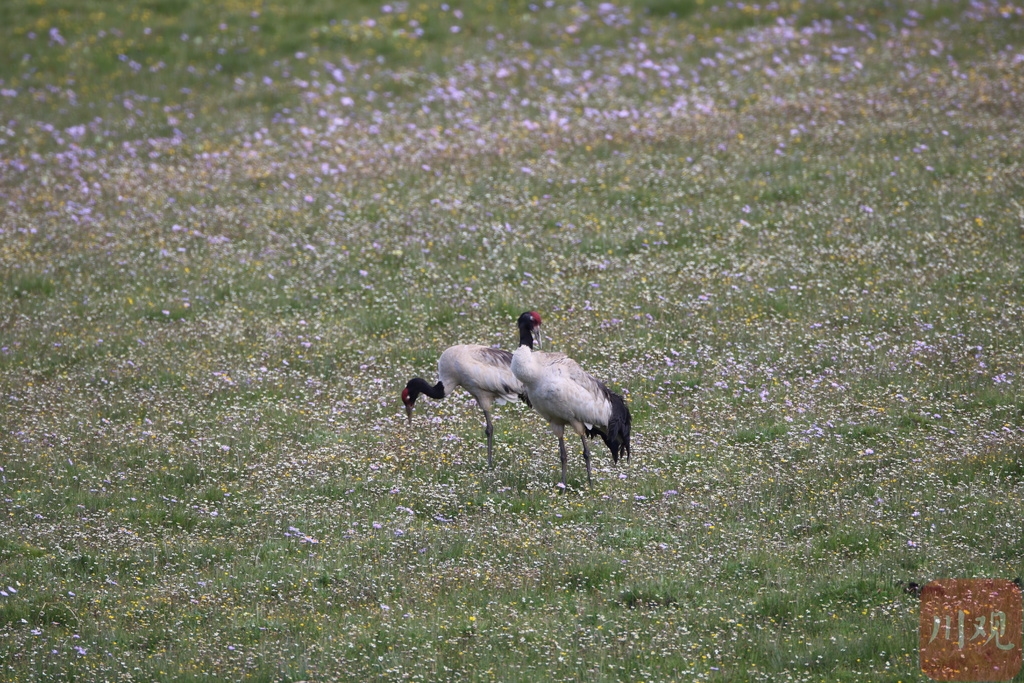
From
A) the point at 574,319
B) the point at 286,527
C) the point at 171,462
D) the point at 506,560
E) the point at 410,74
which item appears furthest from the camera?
the point at 410,74

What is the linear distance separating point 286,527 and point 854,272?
1028 centimetres

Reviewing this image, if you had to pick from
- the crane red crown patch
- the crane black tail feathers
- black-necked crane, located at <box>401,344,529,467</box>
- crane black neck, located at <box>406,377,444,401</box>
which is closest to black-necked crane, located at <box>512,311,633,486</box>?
the crane black tail feathers

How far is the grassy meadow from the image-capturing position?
34.4 feet

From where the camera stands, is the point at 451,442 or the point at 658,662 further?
the point at 451,442

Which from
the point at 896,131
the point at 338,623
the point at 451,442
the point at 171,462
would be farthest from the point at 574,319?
the point at 896,131

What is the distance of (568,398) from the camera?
43.1 feet

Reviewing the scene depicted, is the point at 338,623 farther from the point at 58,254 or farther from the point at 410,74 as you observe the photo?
the point at 410,74

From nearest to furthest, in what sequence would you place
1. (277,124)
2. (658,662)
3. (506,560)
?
(658,662), (506,560), (277,124)

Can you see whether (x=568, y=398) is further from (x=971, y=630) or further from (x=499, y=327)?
(x=971, y=630)

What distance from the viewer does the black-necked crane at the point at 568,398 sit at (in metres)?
13.2

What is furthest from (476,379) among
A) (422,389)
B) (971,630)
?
(971,630)

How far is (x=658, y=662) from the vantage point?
955 centimetres

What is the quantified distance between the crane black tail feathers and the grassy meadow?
28 cm

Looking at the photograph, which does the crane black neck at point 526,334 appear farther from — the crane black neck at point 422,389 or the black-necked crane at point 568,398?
the crane black neck at point 422,389
